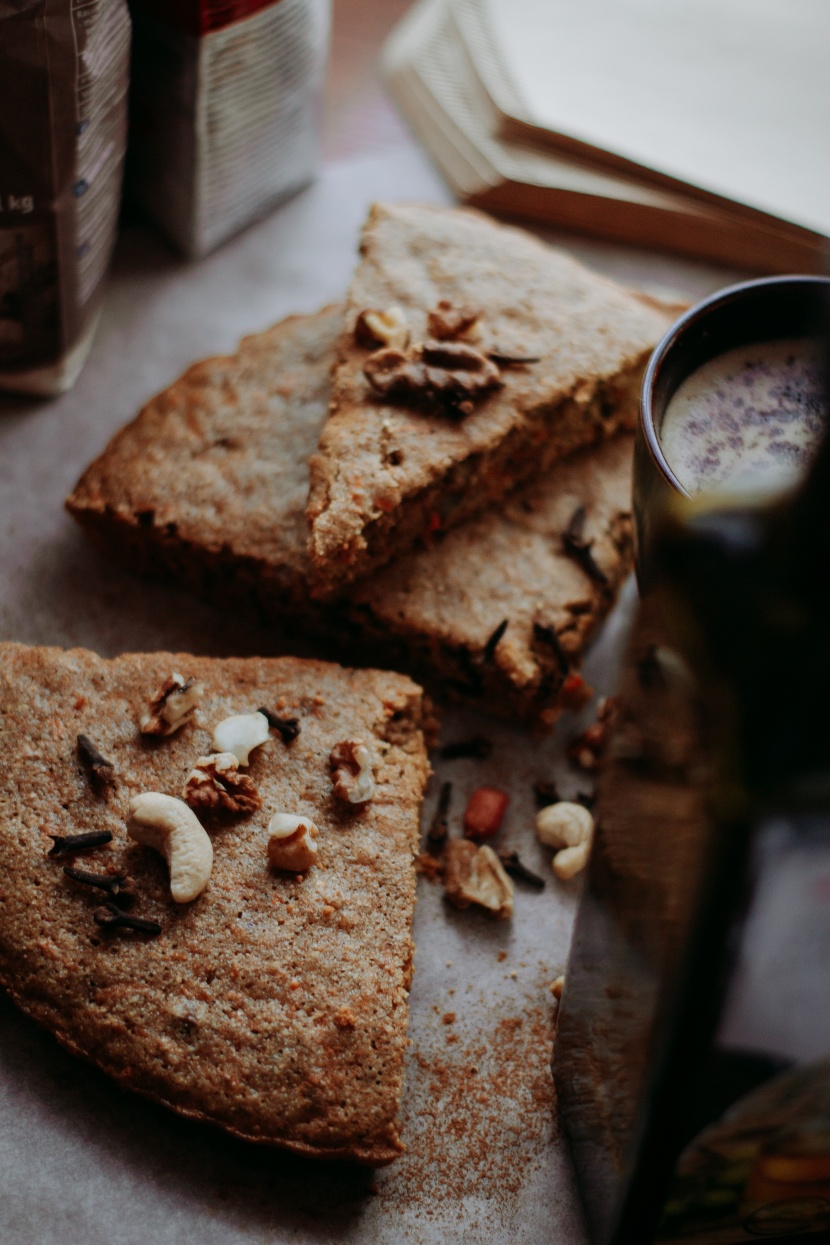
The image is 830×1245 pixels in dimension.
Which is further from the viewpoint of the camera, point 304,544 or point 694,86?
point 694,86

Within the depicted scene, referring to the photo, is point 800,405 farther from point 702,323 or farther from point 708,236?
point 708,236

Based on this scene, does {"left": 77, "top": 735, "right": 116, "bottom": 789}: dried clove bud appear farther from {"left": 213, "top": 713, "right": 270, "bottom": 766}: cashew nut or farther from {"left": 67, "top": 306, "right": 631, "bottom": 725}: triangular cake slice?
{"left": 67, "top": 306, "right": 631, "bottom": 725}: triangular cake slice

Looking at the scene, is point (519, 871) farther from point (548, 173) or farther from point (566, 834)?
point (548, 173)

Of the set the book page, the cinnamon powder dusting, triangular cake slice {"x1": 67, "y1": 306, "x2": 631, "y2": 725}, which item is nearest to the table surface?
the cinnamon powder dusting

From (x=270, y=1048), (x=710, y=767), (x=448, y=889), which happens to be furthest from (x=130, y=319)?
(x=710, y=767)

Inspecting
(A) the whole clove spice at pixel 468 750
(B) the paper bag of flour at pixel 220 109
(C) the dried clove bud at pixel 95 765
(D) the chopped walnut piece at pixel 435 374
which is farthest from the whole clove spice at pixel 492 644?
(B) the paper bag of flour at pixel 220 109

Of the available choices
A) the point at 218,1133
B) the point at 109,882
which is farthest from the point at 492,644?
the point at 218,1133
